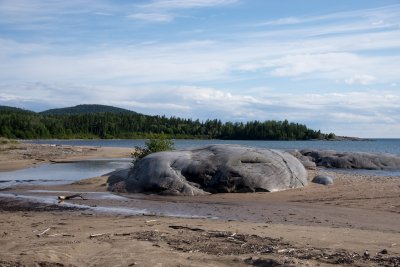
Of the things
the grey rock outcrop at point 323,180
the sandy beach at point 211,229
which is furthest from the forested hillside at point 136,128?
the sandy beach at point 211,229

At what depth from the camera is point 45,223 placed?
13.0 meters

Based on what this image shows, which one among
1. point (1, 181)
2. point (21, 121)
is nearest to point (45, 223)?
point (1, 181)

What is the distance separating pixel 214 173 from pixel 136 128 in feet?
453

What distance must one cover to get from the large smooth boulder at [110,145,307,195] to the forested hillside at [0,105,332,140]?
343ft

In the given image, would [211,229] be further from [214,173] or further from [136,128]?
[136,128]

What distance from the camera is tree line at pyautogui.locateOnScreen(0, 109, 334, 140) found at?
132250 mm

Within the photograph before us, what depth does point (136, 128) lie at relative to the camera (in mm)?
157750

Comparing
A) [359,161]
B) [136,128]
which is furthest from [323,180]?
[136,128]

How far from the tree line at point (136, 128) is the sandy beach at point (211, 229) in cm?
10806

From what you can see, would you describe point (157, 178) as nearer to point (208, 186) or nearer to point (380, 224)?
point (208, 186)

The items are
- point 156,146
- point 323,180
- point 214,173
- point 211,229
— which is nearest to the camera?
point 211,229

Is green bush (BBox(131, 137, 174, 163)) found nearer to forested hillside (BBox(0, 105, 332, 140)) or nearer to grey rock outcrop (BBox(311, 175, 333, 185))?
grey rock outcrop (BBox(311, 175, 333, 185))

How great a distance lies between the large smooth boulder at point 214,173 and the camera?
20.2 meters

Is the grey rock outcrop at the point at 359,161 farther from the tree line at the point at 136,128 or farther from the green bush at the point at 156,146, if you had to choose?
the tree line at the point at 136,128
